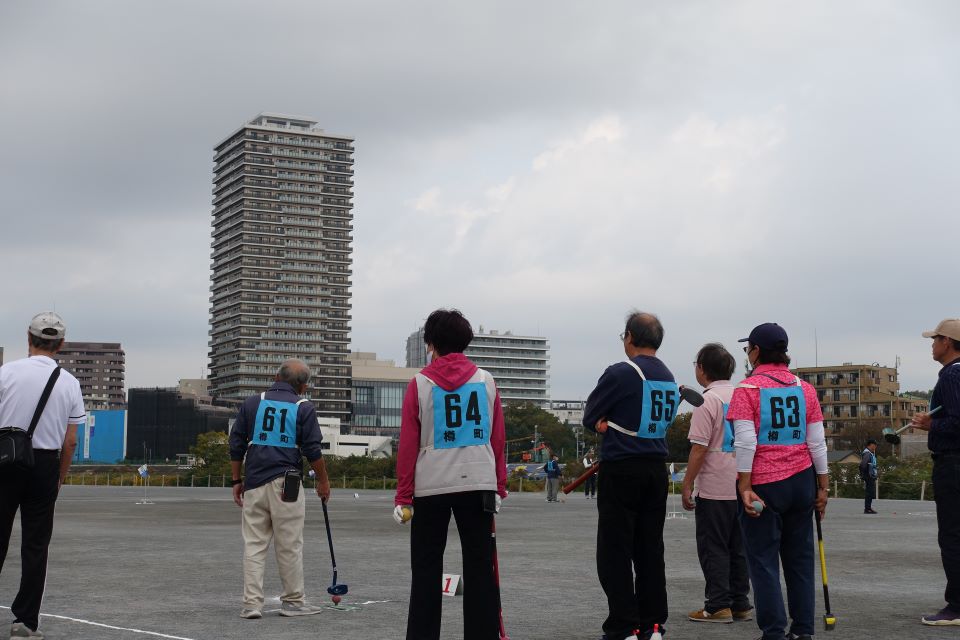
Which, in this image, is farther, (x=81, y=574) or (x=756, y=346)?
(x=81, y=574)

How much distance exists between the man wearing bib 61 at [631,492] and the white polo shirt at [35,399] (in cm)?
331

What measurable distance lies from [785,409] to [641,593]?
4.76 feet

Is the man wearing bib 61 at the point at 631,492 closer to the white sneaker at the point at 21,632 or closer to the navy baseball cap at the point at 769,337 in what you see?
the navy baseball cap at the point at 769,337

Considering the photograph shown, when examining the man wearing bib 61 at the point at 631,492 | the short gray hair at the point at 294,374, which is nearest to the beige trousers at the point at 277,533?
the short gray hair at the point at 294,374

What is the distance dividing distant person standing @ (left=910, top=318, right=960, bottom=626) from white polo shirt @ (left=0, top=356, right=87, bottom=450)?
19.4 feet

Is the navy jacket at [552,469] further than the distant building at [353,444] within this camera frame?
No

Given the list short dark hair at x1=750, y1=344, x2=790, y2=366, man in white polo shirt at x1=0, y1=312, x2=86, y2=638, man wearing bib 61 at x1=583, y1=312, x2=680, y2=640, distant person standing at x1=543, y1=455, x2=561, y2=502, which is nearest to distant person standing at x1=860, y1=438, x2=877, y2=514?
distant person standing at x1=543, y1=455, x2=561, y2=502

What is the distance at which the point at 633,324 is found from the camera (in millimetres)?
7340

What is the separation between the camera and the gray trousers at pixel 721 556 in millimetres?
8422

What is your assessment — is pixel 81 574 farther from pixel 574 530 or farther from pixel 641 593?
pixel 574 530

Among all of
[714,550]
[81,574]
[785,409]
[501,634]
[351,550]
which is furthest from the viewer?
[351,550]

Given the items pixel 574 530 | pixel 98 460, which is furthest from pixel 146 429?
pixel 574 530

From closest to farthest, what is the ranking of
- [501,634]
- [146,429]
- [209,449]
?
[501,634]
[209,449]
[146,429]

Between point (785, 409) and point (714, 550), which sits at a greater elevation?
point (785, 409)
